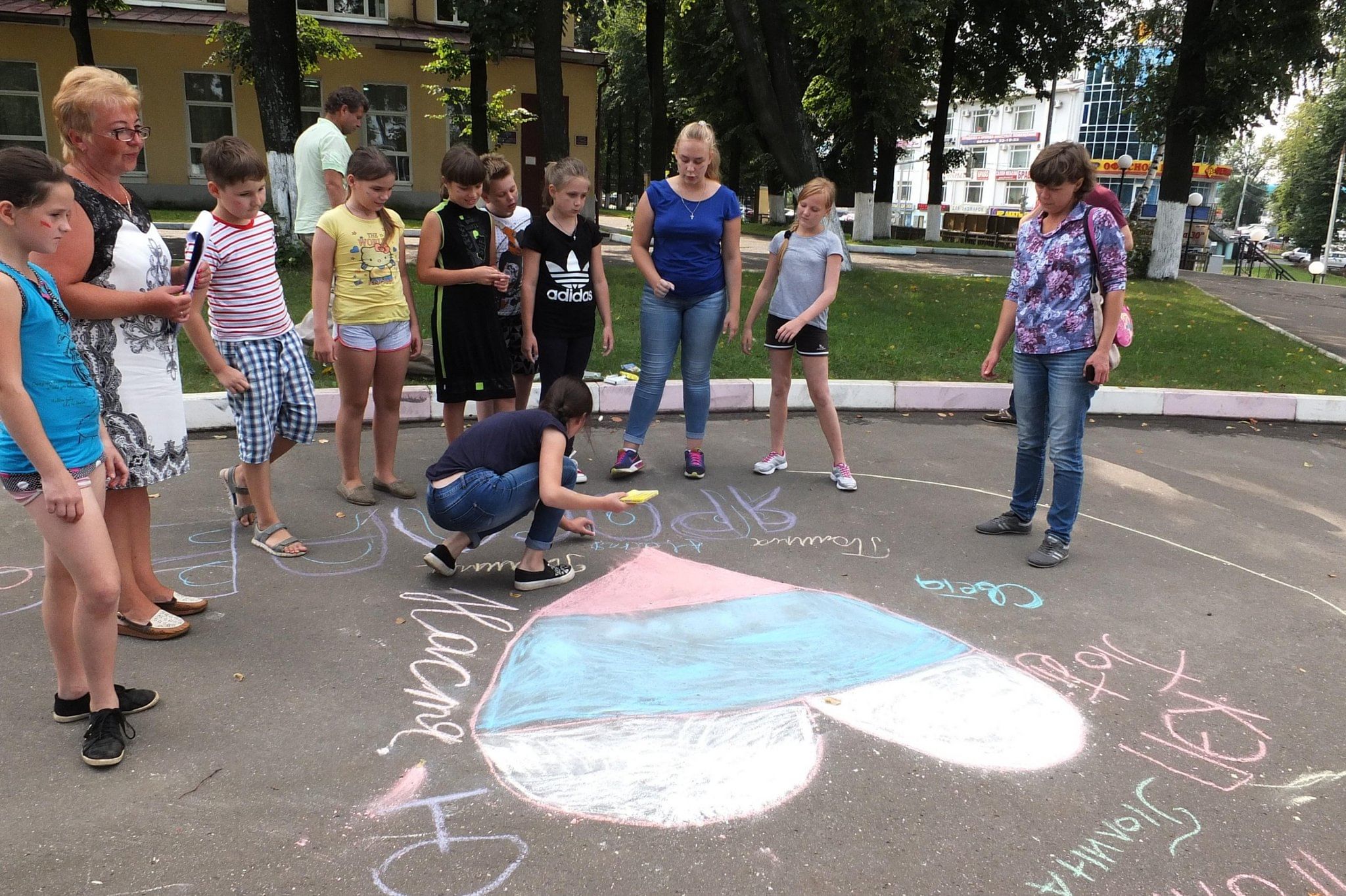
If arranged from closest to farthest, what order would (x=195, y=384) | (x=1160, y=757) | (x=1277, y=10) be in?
(x=1160, y=757) → (x=195, y=384) → (x=1277, y=10)

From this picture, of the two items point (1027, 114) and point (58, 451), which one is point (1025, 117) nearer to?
point (1027, 114)

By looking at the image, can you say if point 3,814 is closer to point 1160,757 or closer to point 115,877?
point 115,877

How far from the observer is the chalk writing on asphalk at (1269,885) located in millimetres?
2176

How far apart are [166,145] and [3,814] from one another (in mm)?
24343

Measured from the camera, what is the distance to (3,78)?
2152 cm

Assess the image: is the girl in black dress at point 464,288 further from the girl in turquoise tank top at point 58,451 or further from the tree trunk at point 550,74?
the tree trunk at point 550,74

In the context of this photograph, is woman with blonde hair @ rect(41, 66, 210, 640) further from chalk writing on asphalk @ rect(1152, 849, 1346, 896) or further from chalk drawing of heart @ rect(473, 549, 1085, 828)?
chalk writing on asphalk @ rect(1152, 849, 1346, 896)

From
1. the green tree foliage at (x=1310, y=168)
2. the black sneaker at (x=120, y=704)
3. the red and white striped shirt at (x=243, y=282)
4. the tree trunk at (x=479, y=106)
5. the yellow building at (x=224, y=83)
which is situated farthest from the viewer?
the green tree foliage at (x=1310, y=168)

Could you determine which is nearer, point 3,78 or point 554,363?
point 554,363

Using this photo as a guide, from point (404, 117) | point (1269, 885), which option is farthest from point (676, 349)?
point (404, 117)

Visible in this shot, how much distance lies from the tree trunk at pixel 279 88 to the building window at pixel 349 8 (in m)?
14.5

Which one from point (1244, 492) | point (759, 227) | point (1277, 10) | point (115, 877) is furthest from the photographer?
point (759, 227)

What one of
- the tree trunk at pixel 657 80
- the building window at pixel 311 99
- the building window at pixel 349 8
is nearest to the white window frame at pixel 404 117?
the building window at pixel 311 99

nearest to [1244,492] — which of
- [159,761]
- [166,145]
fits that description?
[159,761]
